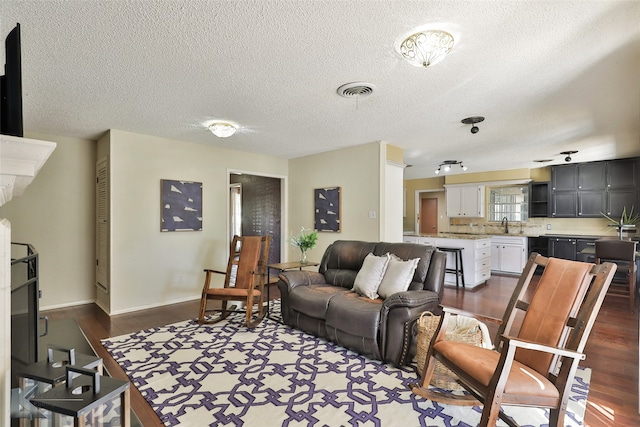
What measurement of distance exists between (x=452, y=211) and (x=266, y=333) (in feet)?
20.3

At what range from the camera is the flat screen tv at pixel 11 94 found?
1266 millimetres

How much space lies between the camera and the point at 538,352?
1.79 m

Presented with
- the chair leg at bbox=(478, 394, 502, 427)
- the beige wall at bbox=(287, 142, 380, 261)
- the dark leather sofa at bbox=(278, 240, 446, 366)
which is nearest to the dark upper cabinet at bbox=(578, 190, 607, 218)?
the beige wall at bbox=(287, 142, 380, 261)

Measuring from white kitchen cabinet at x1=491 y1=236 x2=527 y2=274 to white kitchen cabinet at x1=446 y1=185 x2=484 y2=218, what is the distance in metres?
0.79

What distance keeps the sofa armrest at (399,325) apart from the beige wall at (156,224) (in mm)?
3256

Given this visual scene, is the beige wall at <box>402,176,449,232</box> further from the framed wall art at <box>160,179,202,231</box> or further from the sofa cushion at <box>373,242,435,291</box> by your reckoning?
the framed wall art at <box>160,179,202,231</box>

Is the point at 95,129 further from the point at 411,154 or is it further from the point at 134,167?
the point at 411,154

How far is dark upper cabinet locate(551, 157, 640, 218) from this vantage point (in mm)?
5828

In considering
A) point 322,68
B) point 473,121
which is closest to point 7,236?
point 322,68

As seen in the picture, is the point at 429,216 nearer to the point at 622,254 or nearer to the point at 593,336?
the point at 622,254

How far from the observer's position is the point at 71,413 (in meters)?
1.17

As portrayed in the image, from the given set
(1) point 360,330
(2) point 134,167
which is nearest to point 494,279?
(1) point 360,330

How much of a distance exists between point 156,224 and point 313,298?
2631 mm

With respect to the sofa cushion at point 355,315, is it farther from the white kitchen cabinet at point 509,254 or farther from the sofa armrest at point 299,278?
the white kitchen cabinet at point 509,254
